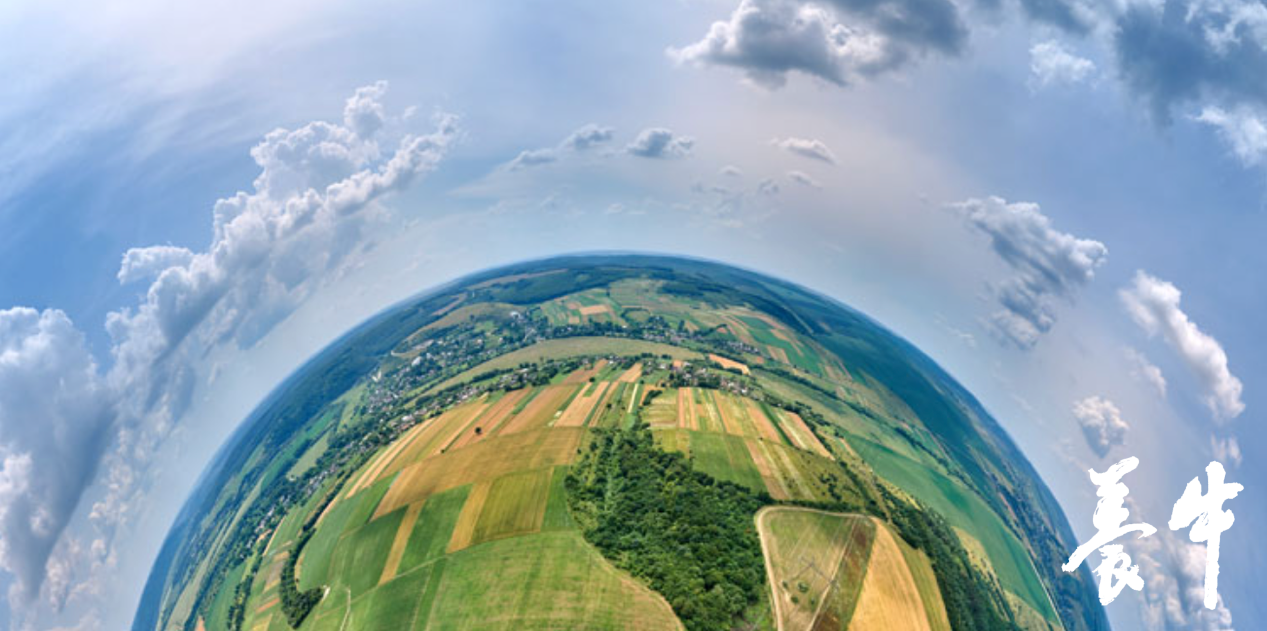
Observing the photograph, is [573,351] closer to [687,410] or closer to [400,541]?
[687,410]

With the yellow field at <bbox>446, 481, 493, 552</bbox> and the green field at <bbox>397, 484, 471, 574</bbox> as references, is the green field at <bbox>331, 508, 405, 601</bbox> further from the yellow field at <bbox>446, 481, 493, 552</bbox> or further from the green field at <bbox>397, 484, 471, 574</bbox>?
the yellow field at <bbox>446, 481, 493, 552</bbox>

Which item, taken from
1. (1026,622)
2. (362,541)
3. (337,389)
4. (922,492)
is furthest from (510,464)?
(337,389)

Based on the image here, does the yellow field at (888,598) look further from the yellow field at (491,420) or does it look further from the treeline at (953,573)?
the yellow field at (491,420)

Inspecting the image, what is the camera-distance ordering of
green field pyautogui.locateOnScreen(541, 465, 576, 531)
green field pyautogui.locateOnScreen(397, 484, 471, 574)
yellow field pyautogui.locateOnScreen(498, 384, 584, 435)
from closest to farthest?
green field pyautogui.locateOnScreen(541, 465, 576, 531) → green field pyautogui.locateOnScreen(397, 484, 471, 574) → yellow field pyautogui.locateOnScreen(498, 384, 584, 435)

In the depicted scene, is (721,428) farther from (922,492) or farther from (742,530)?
(922,492)

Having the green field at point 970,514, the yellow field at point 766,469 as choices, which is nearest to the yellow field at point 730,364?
the green field at point 970,514

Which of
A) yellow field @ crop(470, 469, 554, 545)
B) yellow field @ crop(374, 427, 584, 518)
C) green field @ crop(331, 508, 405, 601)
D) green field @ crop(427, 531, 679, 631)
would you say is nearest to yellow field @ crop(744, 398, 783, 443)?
yellow field @ crop(374, 427, 584, 518)
